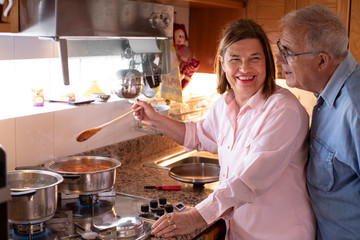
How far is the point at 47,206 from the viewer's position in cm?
151

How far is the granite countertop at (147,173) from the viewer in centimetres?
200

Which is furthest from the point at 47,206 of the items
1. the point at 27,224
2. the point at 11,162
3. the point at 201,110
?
the point at 201,110

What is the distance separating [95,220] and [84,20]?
2.35 feet

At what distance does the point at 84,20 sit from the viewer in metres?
1.58

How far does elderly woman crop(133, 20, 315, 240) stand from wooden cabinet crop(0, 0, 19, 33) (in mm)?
765

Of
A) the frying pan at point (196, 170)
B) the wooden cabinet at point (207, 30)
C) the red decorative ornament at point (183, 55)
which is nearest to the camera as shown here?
the frying pan at point (196, 170)

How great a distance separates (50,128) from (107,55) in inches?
16.5

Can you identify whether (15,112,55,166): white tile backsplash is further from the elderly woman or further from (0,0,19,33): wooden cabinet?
the elderly woman

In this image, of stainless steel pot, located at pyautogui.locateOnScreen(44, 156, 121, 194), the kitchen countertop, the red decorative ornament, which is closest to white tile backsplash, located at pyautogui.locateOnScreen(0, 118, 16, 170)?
stainless steel pot, located at pyautogui.locateOnScreen(44, 156, 121, 194)

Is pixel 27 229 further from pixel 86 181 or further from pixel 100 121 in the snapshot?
pixel 100 121

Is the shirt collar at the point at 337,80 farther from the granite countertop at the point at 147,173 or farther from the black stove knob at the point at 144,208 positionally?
the black stove knob at the point at 144,208

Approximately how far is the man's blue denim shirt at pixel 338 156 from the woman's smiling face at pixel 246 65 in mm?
256

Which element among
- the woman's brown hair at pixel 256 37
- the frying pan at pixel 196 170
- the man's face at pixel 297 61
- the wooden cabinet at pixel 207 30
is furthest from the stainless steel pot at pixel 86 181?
the wooden cabinet at pixel 207 30

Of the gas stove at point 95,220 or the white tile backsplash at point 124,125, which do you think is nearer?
the gas stove at point 95,220
